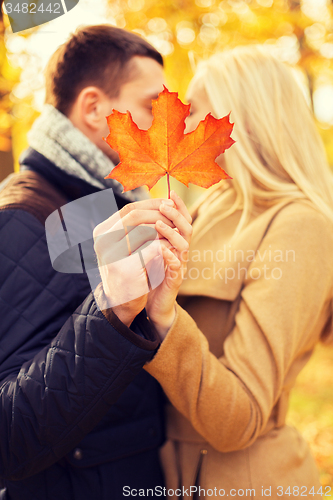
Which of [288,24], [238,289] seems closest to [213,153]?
[238,289]

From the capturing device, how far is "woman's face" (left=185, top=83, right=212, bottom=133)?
63.6 inches

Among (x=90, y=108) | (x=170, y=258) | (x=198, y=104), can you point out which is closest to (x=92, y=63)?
(x=90, y=108)

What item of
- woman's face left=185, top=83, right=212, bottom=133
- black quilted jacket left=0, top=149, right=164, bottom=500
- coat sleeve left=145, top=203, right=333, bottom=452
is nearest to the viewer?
black quilted jacket left=0, top=149, right=164, bottom=500

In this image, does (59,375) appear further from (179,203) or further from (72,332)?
(179,203)

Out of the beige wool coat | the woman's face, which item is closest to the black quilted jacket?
the beige wool coat

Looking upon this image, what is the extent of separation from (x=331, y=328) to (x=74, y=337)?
3.76 feet

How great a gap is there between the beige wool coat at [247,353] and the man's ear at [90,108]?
0.68 metres

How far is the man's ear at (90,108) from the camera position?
1.40 m

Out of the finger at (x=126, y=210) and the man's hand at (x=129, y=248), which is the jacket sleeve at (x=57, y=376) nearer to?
the man's hand at (x=129, y=248)

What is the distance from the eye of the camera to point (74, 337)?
0.96 metres

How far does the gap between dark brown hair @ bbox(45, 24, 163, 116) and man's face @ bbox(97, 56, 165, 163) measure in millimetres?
23

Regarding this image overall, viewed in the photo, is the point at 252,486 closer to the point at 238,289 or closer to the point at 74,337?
the point at 238,289

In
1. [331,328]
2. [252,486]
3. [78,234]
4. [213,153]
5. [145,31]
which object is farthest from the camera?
[145,31]

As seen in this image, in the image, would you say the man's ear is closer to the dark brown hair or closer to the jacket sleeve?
the dark brown hair
